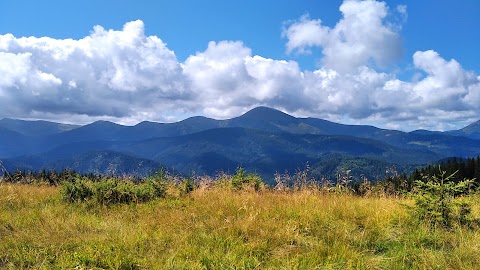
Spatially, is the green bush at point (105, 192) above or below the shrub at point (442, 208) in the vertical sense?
below

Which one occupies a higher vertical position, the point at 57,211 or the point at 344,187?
the point at 344,187

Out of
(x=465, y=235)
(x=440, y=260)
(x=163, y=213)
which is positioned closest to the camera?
(x=440, y=260)

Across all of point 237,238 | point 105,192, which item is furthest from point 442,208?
A: point 105,192

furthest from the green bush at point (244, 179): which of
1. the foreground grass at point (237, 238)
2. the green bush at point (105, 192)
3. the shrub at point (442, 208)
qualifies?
the shrub at point (442, 208)

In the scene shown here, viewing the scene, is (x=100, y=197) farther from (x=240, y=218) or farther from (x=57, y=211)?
(x=240, y=218)

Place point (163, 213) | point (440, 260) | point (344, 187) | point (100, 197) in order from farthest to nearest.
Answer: point (344, 187) < point (100, 197) < point (163, 213) < point (440, 260)

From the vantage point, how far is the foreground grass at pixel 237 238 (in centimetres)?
576

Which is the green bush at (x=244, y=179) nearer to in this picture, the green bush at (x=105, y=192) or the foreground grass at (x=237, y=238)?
the green bush at (x=105, y=192)

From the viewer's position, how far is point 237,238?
22.6 ft

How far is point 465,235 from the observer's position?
23.6 ft

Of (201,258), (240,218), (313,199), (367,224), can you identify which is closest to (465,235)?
(367,224)

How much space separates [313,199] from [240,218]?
10.7 feet

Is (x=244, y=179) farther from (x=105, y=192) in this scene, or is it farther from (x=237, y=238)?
(x=237, y=238)

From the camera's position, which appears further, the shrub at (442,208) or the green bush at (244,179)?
the green bush at (244,179)
